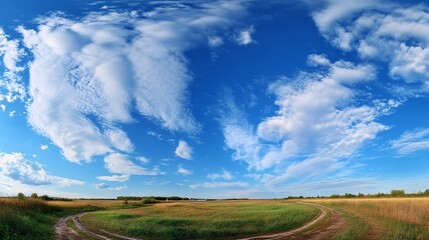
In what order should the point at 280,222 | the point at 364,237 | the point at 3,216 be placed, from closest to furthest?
the point at 364,237 < the point at 3,216 < the point at 280,222

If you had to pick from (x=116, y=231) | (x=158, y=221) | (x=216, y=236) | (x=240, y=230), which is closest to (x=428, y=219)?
(x=240, y=230)

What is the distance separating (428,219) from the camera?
28422 millimetres

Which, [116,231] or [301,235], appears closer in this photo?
[301,235]

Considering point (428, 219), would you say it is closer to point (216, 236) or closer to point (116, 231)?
point (216, 236)

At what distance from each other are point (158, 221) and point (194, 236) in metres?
7.24

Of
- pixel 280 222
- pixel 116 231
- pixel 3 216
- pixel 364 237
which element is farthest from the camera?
pixel 280 222

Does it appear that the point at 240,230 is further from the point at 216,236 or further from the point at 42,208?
the point at 42,208

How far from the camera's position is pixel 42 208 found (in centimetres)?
4791

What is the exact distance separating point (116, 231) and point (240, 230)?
934 cm

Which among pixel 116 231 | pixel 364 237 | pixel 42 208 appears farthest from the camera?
pixel 42 208

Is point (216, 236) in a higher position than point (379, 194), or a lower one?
lower

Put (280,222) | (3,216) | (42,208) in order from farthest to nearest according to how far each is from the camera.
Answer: (42,208)
(280,222)
(3,216)

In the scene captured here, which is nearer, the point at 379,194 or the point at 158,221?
the point at 158,221

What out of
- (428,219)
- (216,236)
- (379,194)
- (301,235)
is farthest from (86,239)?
(379,194)
